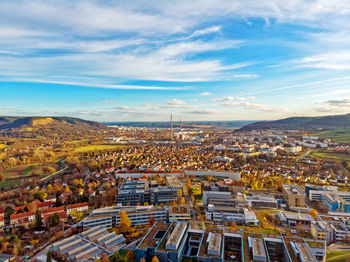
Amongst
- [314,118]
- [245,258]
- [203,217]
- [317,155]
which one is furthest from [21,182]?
[314,118]

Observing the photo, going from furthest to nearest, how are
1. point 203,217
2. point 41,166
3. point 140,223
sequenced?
point 41,166 < point 203,217 < point 140,223

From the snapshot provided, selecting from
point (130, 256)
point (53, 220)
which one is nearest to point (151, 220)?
point (130, 256)

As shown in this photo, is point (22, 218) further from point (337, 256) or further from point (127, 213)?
point (337, 256)

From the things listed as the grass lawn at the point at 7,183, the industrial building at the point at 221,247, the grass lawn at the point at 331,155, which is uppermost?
the grass lawn at the point at 331,155

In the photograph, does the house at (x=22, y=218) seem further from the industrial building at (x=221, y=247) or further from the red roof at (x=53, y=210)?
the industrial building at (x=221, y=247)

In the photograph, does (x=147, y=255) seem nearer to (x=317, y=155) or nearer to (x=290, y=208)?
(x=290, y=208)

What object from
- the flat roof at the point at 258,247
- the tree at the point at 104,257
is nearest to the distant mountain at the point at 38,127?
the tree at the point at 104,257

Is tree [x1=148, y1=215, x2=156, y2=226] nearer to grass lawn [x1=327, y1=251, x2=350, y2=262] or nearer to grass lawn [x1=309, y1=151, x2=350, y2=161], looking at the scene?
grass lawn [x1=327, y1=251, x2=350, y2=262]
